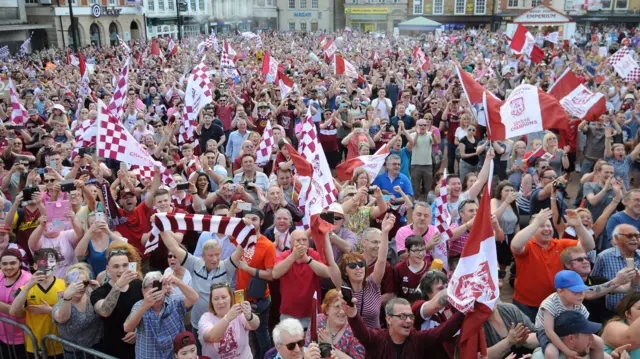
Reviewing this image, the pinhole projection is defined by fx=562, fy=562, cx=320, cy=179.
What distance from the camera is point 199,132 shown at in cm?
1062

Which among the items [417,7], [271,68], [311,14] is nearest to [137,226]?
[271,68]

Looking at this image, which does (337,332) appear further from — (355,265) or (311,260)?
(311,260)

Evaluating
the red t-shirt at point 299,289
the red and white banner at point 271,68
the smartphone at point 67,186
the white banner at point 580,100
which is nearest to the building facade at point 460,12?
the red and white banner at point 271,68

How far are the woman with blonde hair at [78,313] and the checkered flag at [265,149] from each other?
14.6 ft

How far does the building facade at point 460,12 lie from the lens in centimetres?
5875

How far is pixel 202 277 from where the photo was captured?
4.85 meters

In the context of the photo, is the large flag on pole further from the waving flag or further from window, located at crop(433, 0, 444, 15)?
window, located at crop(433, 0, 444, 15)

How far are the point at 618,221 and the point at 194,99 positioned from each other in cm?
719

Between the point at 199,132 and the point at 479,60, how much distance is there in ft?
43.9

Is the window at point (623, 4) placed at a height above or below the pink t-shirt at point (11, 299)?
above

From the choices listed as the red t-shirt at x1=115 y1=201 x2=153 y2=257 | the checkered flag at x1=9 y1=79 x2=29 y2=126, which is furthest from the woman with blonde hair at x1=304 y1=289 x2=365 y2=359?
the checkered flag at x1=9 y1=79 x2=29 y2=126

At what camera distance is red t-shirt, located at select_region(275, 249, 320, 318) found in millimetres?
4809

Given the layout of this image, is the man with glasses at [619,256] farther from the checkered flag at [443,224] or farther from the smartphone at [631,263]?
the checkered flag at [443,224]

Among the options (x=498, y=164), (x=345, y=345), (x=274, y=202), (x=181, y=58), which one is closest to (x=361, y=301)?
(x=345, y=345)
